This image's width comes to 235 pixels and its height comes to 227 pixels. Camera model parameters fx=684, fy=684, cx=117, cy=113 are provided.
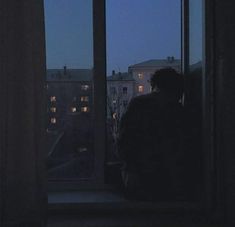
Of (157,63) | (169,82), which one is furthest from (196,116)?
(157,63)

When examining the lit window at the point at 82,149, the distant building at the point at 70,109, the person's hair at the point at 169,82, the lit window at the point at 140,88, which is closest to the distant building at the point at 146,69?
the lit window at the point at 140,88

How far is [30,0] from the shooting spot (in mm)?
4430

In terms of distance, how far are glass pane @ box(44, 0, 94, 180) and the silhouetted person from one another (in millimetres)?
410

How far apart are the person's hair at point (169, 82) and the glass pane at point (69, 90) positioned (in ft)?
1.86

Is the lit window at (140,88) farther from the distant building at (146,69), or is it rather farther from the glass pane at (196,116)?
the glass pane at (196,116)

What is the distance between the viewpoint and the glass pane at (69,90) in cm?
557

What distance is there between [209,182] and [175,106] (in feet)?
2.51

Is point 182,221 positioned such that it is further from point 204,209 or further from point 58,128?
point 58,128

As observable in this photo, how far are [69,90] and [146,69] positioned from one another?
0.70m

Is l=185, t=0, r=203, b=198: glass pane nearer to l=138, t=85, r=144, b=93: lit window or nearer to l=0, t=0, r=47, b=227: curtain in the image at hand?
l=138, t=85, r=144, b=93: lit window

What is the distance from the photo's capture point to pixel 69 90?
18.6 ft

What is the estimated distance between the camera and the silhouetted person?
5.23m

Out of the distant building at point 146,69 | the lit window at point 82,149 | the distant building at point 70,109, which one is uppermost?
the distant building at point 146,69

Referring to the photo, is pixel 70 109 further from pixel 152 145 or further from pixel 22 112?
pixel 22 112
